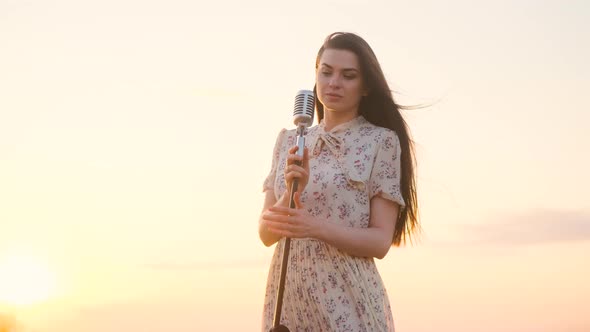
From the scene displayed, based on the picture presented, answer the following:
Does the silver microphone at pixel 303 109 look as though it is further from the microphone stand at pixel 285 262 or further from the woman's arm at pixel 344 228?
the woman's arm at pixel 344 228

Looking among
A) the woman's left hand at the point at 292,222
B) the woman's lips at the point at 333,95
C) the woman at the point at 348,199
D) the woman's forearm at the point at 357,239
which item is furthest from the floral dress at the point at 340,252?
the woman's left hand at the point at 292,222

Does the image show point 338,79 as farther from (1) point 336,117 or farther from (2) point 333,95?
(1) point 336,117

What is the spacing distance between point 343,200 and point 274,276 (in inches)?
23.2

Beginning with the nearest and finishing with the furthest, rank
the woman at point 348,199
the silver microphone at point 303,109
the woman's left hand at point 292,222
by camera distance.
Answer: the woman's left hand at point 292,222, the silver microphone at point 303,109, the woman at point 348,199

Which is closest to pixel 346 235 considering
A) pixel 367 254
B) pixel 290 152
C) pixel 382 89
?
pixel 367 254

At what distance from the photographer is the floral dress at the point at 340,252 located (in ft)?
18.7

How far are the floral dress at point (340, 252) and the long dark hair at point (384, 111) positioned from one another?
3.7 inches

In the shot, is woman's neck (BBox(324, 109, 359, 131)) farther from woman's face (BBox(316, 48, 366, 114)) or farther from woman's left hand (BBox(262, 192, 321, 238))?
woman's left hand (BBox(262, 192, 321, 238))

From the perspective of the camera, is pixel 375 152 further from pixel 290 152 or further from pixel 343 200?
pixel 290 152

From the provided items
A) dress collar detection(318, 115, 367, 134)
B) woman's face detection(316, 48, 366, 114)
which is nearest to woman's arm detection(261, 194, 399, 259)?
dress collar detection(318, 115, 367, 134)

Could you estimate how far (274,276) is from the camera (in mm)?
5871

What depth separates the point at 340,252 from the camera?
5.72 meters

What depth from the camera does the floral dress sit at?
570 centimetres

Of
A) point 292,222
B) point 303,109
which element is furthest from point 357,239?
point 303,109
